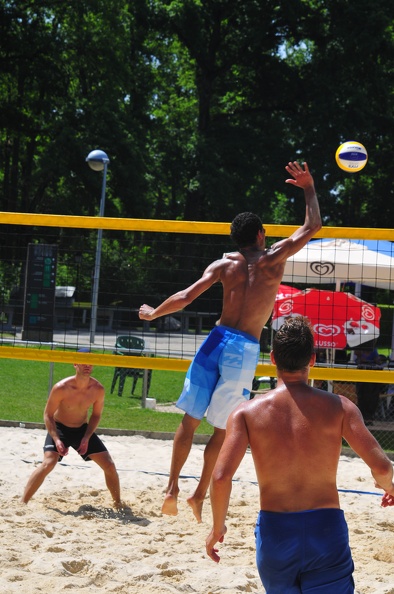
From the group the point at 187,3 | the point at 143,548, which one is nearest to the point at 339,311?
the point at 143,548

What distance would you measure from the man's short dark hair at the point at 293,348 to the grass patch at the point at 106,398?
6675 mm

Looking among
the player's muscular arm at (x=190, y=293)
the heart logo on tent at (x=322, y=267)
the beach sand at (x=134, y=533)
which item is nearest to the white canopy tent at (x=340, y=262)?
the heart logo on tent at (x=322, y=267)

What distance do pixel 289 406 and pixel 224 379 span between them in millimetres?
1749

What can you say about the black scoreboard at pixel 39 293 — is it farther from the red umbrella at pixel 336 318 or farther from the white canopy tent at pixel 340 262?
the white canopy tent at pixel 340 262

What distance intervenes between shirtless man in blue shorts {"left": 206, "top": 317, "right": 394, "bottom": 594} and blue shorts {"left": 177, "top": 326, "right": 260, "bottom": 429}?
167 centimetres

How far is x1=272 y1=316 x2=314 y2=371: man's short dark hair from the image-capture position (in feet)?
9.36

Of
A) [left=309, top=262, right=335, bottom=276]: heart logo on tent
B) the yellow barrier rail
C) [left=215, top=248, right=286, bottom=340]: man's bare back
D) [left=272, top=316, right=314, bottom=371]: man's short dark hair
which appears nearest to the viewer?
[left=272, top=316, right=314, bottom=371]: man's short dark hair

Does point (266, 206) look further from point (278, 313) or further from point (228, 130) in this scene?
point (278, 313)

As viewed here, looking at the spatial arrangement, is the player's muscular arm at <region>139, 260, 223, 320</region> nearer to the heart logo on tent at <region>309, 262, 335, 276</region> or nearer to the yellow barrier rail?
the yellow barrier rail

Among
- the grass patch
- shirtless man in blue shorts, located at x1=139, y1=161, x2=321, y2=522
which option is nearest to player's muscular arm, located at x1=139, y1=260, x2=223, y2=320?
shirtless man in blue shorts, located at x1=139, y1=161, x2=321, y2=522

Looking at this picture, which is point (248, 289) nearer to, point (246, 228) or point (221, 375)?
point (246, 228)

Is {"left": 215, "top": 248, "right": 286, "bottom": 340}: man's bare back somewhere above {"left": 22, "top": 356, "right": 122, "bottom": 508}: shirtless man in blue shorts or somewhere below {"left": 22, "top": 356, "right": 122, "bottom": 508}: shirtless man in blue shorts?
above

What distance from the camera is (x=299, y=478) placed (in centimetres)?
276

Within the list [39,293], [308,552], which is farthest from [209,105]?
[308,552]
